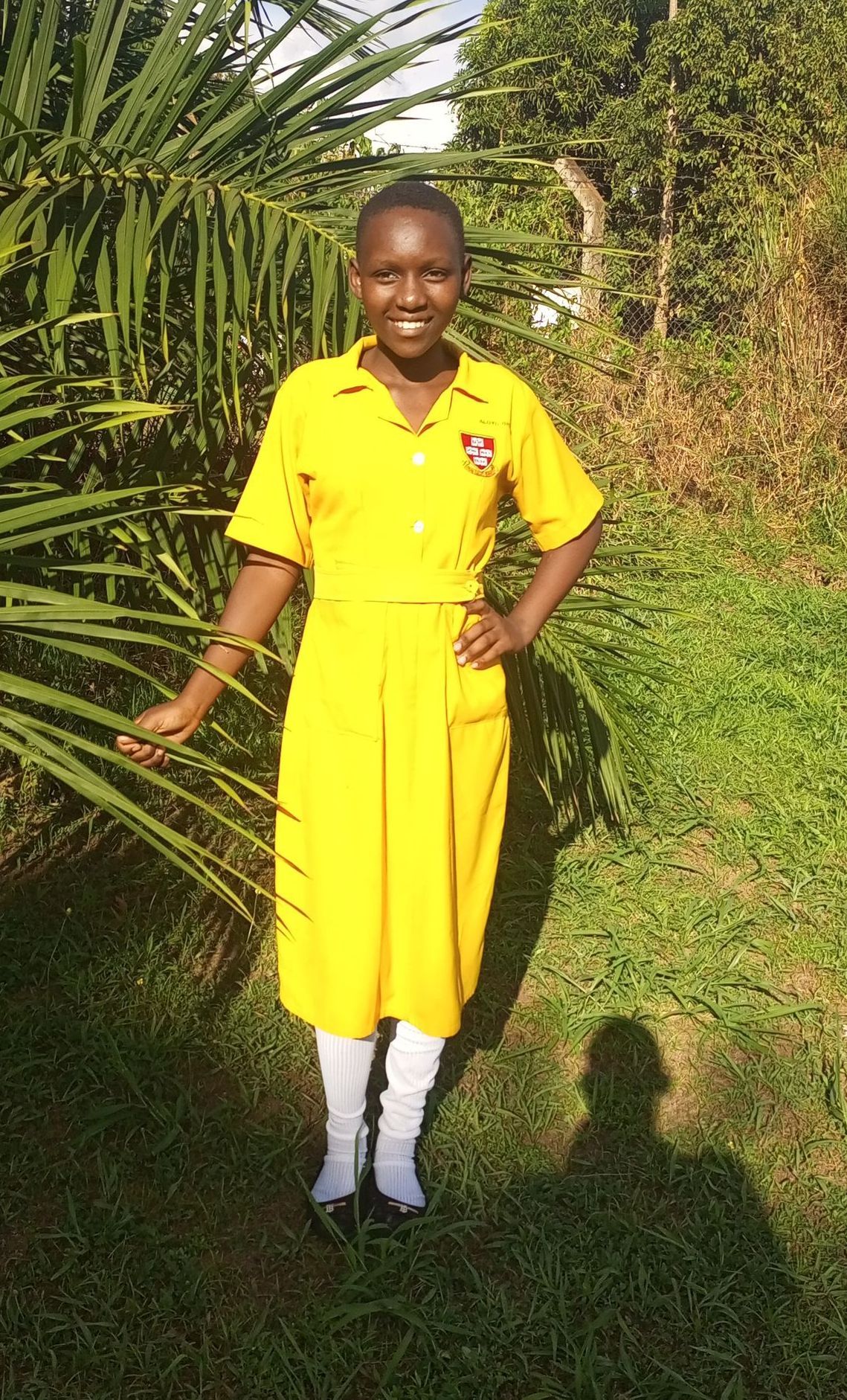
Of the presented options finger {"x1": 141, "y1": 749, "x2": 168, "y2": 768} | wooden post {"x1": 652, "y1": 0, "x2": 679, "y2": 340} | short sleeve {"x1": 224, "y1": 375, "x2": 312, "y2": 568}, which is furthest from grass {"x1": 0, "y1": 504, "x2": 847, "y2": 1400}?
wooden post {"x1": 652, "y1": 0, "x2": 679, "y2": 340}

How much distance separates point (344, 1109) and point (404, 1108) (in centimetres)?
10

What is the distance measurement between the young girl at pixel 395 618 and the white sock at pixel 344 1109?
3 centimetres

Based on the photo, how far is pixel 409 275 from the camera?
4.54 ft

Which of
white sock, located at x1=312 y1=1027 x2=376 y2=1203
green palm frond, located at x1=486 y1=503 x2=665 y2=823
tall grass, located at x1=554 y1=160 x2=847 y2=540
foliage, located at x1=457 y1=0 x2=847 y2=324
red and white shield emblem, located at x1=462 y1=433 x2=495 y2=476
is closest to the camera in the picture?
red and white shield emblem, located at x1=462 y1=433 x2=495 y2=476

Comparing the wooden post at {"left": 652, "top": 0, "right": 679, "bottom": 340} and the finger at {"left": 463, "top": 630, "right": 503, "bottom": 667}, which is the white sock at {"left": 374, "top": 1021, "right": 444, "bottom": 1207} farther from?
the wooden post at {"left": 652, "top": 0, "right": 679, "bottom": 340}

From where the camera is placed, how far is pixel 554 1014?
2.44 meters

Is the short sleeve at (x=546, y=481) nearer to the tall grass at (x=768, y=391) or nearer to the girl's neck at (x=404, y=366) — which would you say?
the girl's neck at (x=404, y=366)

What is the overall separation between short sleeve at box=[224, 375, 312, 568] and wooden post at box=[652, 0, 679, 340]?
1792 millimetres

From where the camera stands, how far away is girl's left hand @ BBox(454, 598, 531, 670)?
151 cm

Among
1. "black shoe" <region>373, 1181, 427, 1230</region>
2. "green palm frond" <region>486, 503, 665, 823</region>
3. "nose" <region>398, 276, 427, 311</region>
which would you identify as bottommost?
"black shoe" <region>373, 1181, 427, 1230</region>

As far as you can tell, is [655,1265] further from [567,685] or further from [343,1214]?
[567,685]

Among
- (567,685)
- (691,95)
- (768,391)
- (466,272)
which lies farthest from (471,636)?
(691,95)

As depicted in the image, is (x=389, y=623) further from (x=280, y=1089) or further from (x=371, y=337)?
(x=280, y=1089)

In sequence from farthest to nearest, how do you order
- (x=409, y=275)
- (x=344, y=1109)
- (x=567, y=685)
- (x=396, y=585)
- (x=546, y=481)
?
(x=567, y=685)
(x=344, y=1109)
(x=546, y=481)
(x=396, y=585)
(x=409, y=275)
